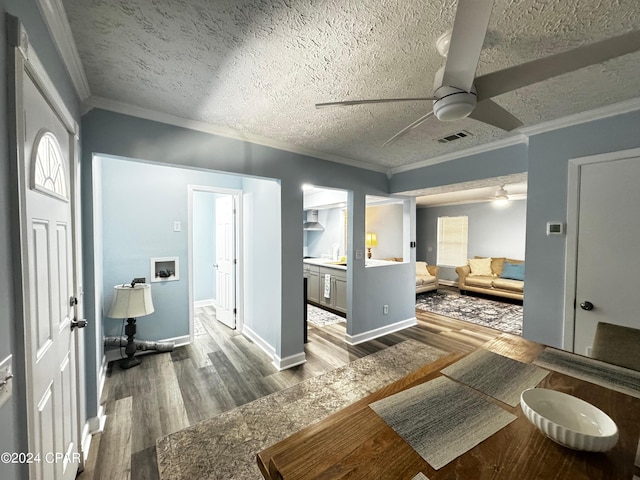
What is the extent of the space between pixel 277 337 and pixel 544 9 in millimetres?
3072

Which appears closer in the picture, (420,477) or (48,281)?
(420,477)

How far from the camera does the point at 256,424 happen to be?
196 centimetres

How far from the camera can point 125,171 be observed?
2936 mm

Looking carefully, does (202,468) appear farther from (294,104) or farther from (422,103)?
(422,103)

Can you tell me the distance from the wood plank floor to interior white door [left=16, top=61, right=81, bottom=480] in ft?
1.01

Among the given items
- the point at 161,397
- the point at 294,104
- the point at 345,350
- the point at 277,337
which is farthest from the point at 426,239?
the point at 161,397

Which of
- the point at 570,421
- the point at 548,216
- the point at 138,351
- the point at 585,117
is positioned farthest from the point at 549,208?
the point at 138,351

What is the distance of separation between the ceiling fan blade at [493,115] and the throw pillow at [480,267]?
18.3 ft

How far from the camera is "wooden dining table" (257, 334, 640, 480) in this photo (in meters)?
0.71

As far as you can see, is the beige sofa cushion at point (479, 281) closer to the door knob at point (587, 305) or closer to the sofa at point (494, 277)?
the sofa at point (494, 277)

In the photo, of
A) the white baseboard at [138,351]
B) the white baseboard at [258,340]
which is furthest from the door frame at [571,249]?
the white baseboard at [138,351]

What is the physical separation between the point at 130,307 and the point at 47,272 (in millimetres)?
1827

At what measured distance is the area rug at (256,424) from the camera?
62.7 inches

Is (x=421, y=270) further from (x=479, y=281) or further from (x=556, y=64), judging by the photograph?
→ (x=556, y=64)
